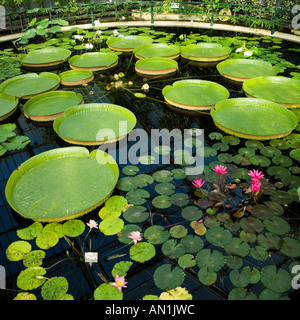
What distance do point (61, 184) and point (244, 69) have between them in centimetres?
438

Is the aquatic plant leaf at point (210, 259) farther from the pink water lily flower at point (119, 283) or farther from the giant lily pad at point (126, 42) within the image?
the giant lily pad at point (126, 42)

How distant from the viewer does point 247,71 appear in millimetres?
5527

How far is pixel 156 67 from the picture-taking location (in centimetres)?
574

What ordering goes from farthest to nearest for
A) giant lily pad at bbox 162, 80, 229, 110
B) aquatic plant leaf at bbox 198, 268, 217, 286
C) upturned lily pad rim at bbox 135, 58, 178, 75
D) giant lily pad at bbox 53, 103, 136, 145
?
upturned lily pad rim at bbox 135, 58, 178, 75
giant lily pad at bbox 162, 80, 229, 110
giant lily pad at bbox 53, 103, 136, 145
aquatic plant leaf at bbox 198, 268, 217, 286

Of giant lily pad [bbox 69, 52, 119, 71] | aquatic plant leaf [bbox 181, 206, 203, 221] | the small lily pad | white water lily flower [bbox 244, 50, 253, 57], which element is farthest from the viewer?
white water lily flower [bbox 244, 50, 253, 57]

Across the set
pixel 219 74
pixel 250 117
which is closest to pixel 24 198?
pixel 250 117

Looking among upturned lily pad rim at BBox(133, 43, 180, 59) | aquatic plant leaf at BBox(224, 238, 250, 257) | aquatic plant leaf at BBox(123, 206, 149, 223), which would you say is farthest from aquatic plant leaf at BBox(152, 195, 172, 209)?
upturned lily pad rim at BBox(133, 43, 180, 59)

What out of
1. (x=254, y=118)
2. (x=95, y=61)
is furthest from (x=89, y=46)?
(x=254, y=118)

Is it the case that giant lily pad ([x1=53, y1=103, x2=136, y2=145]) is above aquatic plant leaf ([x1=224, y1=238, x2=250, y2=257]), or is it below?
above

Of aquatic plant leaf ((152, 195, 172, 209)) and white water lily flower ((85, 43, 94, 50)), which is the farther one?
white water lily flower ((85, 43, 94, 50))

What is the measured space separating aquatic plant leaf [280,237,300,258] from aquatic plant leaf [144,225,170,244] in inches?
38.1

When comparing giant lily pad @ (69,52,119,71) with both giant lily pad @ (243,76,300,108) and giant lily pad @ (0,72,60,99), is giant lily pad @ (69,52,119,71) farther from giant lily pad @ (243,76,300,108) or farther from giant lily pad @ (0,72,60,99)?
giant lily pad @ (243,76,300,108)

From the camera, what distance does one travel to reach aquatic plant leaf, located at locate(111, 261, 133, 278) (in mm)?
2246

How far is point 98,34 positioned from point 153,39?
1.54 m
